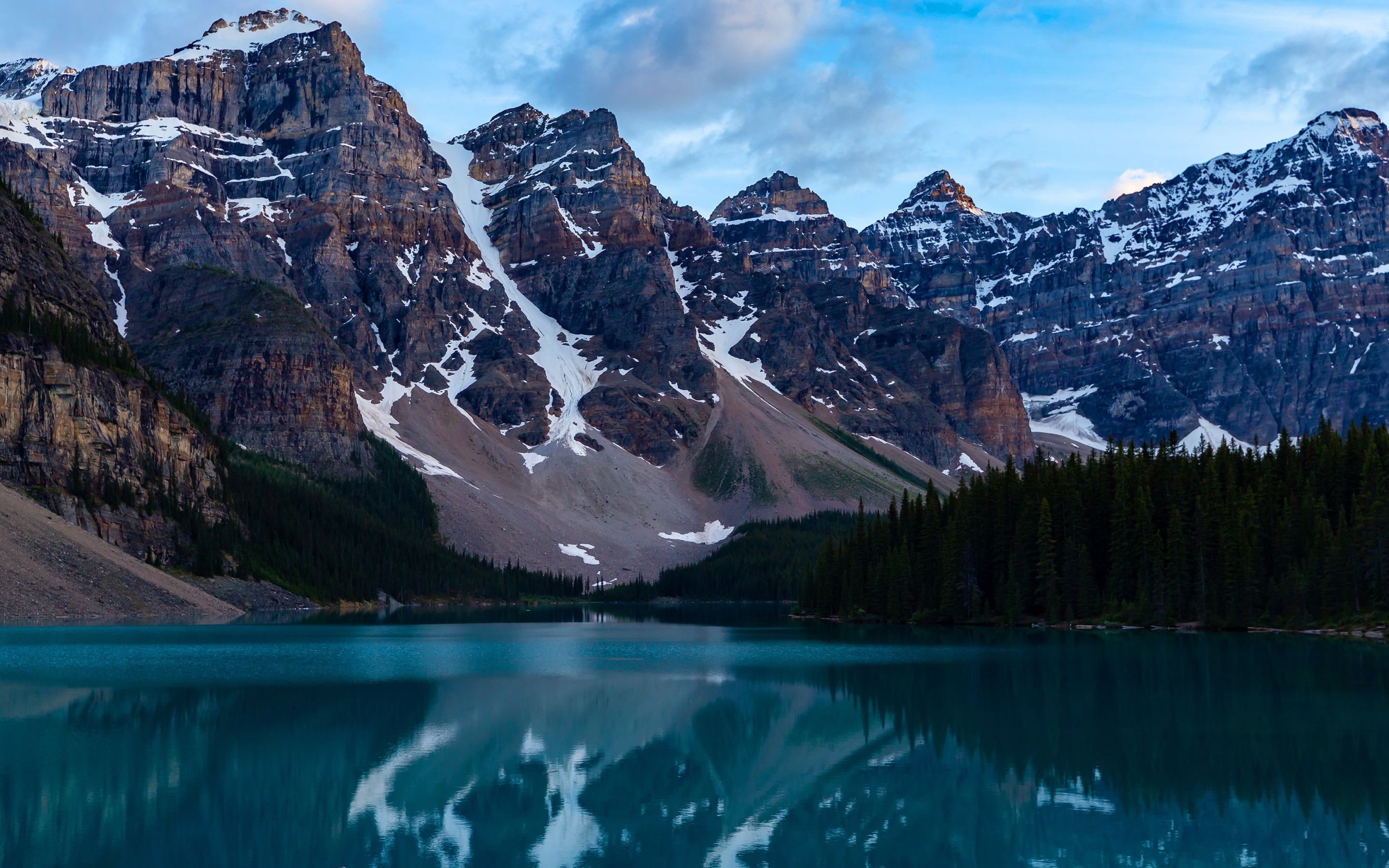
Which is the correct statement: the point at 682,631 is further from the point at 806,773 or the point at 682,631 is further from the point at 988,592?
the point at 806,773

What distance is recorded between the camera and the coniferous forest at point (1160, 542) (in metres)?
76.3

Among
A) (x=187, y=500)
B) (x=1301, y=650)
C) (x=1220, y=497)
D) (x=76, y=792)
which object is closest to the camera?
(x=76, y=792)

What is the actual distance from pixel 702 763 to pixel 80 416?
121551 millimetres

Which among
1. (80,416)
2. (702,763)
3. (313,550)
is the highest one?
(80,416)

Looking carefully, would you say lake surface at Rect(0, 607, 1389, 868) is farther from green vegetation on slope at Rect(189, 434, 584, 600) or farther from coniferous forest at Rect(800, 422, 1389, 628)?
green vegetation on slope at Rect(189, 434, 584, 600)

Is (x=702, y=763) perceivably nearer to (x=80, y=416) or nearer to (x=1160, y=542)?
(x=1160, y=542)

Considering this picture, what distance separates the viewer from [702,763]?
1252 inches

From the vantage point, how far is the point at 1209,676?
4844 cm

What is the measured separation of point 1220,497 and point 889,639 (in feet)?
86.7

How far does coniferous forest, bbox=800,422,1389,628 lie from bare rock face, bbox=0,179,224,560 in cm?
7929

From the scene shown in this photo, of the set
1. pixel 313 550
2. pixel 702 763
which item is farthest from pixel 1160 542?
pixel 313 550

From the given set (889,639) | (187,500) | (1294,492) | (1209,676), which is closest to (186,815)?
(1209,676)

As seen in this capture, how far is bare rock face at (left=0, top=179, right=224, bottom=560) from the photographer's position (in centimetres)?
12625

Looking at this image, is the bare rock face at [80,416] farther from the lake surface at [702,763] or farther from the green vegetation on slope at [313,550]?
the lake surface at [702,763]
